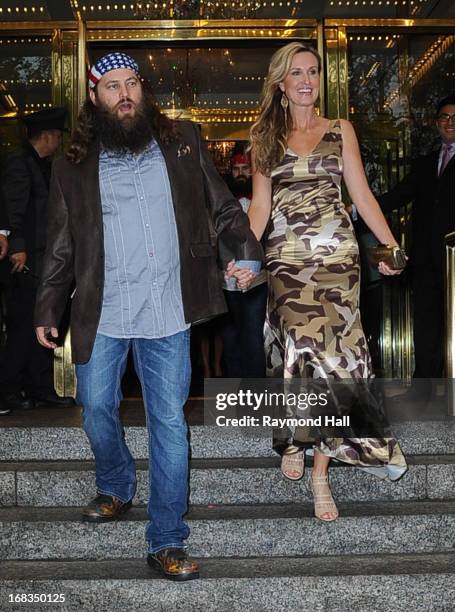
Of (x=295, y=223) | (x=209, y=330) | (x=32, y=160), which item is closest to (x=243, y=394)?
(x=295, y=223)

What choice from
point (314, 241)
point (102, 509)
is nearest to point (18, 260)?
point (102, 509)

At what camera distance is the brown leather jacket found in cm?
383

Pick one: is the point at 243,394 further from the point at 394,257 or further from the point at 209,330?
the point at 209,330

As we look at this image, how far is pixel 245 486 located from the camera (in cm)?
464

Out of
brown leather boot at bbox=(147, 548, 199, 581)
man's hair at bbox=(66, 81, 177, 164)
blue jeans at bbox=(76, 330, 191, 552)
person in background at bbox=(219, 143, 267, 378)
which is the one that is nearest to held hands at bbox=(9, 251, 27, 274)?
person in background at bbox=(219, 143, 267, 378)

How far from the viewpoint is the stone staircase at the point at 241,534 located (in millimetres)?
3852

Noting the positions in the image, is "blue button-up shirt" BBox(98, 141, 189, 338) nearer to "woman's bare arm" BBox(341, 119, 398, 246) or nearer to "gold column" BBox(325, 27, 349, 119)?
"woman's bare arm" BBox(341, 119, 398, 246)

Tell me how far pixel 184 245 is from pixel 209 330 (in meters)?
4.71

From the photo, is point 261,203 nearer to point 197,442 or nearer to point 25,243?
point 197,442

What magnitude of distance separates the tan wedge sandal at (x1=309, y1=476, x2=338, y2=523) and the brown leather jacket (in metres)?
0.98

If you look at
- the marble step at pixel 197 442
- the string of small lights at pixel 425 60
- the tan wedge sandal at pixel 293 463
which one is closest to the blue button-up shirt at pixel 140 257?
the tan wedge sandal at pixel 293 463

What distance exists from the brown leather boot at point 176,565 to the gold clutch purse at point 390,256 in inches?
58.3

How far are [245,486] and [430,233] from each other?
2379 millimetres

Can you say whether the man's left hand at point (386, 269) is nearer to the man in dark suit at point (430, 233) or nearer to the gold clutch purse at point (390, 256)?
the gold clutch purse at point (390, 256)
